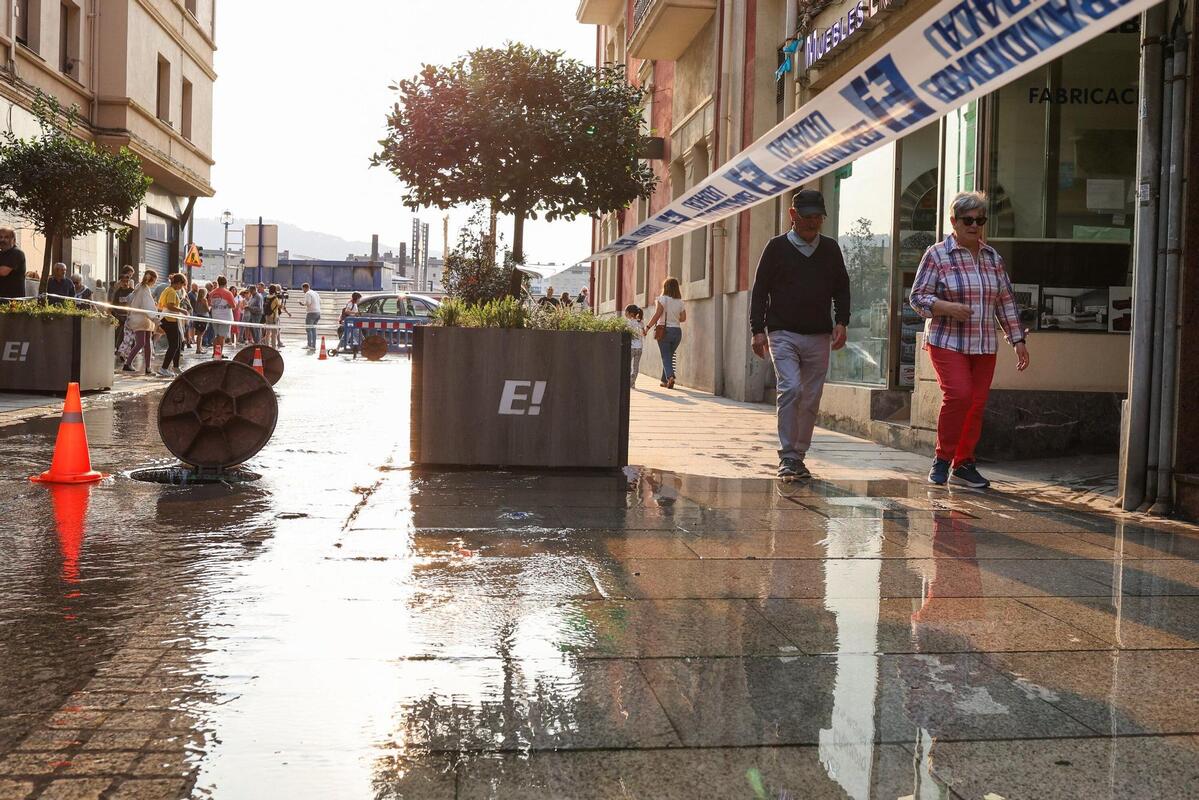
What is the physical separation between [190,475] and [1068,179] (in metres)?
7.30

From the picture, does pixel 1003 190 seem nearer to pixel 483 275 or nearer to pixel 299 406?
pixel 299 406

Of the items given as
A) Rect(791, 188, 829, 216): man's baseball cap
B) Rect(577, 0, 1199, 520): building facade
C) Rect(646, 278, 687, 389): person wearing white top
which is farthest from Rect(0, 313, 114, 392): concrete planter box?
Rect(791, 188, 829, 216): man's baseball cap

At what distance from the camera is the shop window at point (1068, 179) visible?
10.0 meters

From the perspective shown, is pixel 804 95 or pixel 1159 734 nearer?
pixel 1159 734

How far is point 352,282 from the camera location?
244 feet

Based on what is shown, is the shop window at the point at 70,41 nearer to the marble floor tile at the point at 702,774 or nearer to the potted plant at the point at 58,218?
the potted plant at the point at 58,218

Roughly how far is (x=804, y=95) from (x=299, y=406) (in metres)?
7.03

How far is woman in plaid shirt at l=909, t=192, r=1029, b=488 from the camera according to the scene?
7641mm

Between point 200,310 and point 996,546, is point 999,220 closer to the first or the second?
point 996,546

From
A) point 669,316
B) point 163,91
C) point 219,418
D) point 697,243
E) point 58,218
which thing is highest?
point 163,91

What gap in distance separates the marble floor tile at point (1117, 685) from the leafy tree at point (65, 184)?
16.6 meters

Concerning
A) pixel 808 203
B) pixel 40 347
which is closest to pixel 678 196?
pixel 40 347

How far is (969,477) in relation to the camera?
7867 mm

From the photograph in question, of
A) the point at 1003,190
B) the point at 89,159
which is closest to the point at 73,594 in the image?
the point at 1003,190
